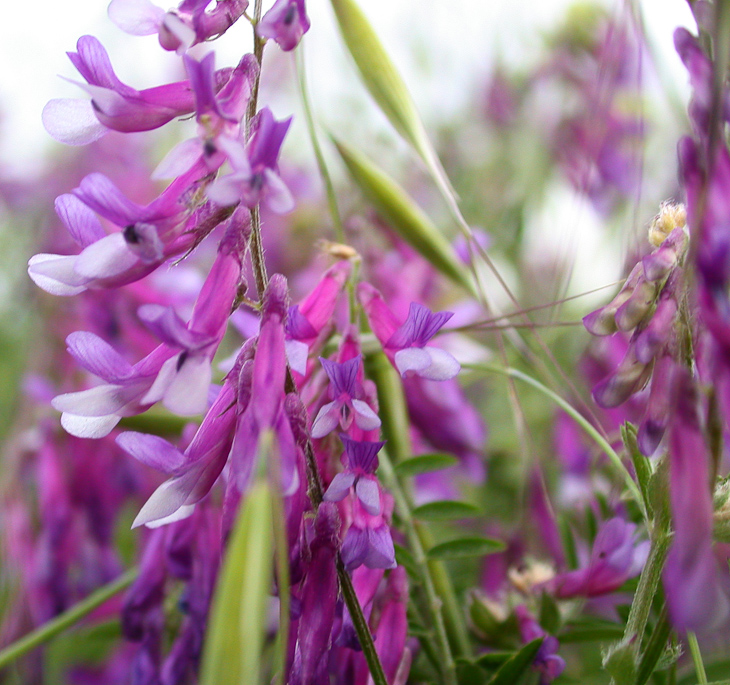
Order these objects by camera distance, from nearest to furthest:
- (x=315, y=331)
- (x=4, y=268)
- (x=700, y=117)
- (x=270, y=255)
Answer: (x=700, y=117) → (x=315, y=331) → (x=270, y=255) → (x=4, y=268)

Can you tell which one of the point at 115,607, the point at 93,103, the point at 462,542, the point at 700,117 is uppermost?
the point at 93,103

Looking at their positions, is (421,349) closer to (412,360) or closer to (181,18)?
(412,360)

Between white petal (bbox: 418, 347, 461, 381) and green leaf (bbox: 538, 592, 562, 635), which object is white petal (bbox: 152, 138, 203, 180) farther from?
green leaf (bbox: 538, 592, 562, 635)

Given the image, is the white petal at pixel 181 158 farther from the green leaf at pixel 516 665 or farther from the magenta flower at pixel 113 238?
the green leaf at pixel 516 665

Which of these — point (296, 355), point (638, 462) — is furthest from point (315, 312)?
point (638, 462)

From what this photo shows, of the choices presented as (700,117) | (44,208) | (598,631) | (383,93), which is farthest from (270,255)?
(700,117)

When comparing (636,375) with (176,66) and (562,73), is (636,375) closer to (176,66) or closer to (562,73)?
(562,73)

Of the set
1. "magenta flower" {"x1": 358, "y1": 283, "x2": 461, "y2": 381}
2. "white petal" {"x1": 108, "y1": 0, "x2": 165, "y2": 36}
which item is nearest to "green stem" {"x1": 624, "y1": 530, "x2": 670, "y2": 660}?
"magenta flower" {"x1": 358, "y1": 283, "x2": 461, "y2": 381}
